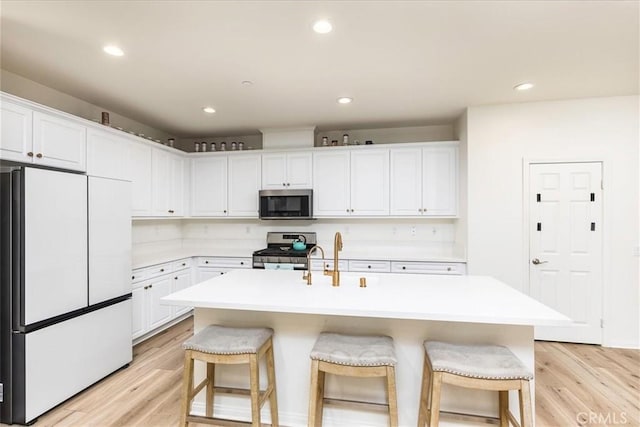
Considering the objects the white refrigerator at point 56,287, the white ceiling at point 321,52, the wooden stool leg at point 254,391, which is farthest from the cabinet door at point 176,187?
the wooden stool leg at point 254,391

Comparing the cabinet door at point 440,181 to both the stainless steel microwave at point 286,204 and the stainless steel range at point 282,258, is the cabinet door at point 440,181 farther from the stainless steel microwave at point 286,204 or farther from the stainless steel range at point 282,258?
the stainless steel range at point 282,258

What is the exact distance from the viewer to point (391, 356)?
1604 mm

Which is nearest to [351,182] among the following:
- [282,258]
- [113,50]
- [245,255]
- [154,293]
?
[282,258]

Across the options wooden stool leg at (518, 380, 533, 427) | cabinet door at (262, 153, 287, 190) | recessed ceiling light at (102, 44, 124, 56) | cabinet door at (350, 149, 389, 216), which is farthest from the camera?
cabinet door at (262, 153, 287, 190)

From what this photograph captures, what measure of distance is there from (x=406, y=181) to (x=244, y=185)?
88.8 inches

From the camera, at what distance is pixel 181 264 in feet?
13.2

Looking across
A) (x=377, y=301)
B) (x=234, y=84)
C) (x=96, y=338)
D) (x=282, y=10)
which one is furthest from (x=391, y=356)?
(x=234, y=84)

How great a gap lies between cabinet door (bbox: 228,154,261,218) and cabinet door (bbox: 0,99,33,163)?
2.32 meters

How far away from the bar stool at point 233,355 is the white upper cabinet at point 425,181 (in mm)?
2716

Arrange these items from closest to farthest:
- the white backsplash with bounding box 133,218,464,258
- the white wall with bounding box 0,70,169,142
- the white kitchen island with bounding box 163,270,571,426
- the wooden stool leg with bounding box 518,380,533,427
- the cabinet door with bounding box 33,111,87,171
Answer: the wooden stool leg with bounding box 518,380,533,427 < the white kitchen island with bounding box 163,270,571,426 < the cabinet door with bounding box 33,111,87,171 < the white wall with bounding box 0,70,169,142 < the white backsplash with bounding box 133,218,464,258

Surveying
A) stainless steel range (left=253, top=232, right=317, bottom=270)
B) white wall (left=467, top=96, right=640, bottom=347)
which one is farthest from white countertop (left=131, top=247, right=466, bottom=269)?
white wall (left=467, top=96, right=640, bottom=347)

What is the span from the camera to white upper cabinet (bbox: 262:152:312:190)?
4.29 metres

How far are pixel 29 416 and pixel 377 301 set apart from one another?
2390 millimetres

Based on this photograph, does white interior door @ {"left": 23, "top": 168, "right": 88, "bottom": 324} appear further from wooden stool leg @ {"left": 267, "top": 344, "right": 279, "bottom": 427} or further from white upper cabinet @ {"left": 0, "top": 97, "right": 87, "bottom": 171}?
wooden stool leg @ {"left": 267, "top": 344, "right": 279, "bottom": 427}
